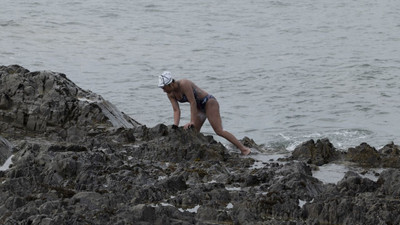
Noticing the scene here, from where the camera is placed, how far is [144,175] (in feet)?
34.3

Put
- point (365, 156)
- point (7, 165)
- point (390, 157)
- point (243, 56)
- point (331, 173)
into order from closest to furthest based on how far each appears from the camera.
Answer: point (7, 165) < point (331, 173) < point (390, 157) < point (365, 156) < point (243, 56)

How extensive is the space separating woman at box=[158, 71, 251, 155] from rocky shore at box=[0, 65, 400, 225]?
252mm

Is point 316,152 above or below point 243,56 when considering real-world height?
above

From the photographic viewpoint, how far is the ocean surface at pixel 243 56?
20.3 m

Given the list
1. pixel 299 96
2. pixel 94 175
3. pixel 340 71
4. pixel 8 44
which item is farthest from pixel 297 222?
pixel 8 44

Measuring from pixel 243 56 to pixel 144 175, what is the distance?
1859cm

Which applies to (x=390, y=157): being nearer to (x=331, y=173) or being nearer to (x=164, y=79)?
(x=331, y=173)

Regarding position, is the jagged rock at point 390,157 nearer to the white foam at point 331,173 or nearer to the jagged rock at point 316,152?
the white foam at point 331,173

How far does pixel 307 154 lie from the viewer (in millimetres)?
12391

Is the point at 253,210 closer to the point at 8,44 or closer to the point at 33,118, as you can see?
the point at 33,118

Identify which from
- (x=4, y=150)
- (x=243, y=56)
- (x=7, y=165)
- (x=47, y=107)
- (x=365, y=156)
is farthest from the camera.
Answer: (x=243, y=56)

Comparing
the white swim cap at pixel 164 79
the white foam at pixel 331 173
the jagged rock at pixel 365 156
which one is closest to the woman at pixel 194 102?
the white swim cap at pixel 164 79

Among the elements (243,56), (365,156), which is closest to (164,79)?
(365,156)

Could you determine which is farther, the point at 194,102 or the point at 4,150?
the point at 194,102
